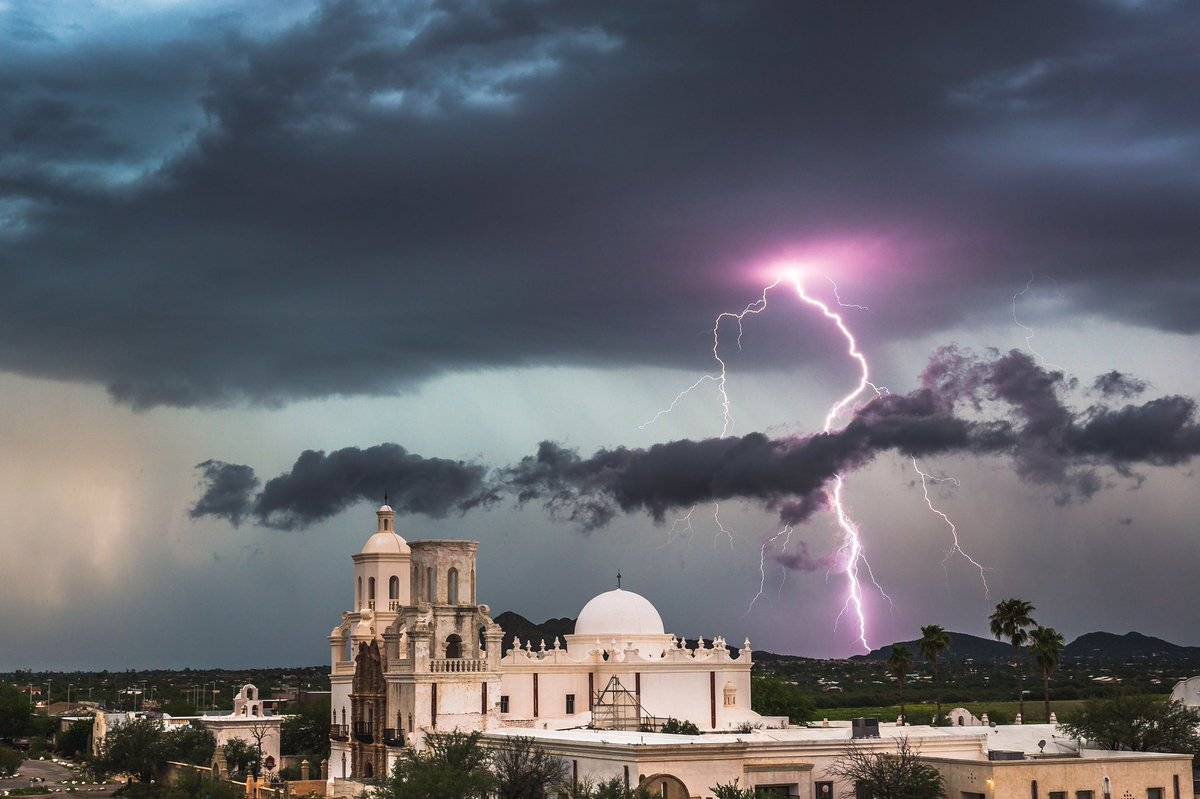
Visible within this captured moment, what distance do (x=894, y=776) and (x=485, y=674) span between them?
24338 mm

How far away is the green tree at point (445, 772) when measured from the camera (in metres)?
54.4

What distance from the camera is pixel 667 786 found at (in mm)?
52312

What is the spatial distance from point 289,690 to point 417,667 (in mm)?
120324

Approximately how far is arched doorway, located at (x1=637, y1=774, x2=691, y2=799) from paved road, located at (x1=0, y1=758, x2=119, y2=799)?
5263cm

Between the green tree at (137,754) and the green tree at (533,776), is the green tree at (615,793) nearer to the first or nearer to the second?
the green tree at (533,776)

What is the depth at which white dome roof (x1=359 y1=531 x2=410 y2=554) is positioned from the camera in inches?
3305

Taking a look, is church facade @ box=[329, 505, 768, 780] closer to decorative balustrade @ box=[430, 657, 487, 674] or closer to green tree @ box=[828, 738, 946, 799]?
decorative balustrade @ box=[430, 657, 487, 674]

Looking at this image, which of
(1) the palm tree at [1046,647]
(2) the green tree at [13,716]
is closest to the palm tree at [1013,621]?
(1) the palm tree at [1046,647]

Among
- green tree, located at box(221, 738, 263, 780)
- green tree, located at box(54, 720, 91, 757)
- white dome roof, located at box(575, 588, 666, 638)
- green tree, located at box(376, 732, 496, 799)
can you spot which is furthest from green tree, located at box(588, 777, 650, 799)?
green tree, located at box(54, 720, 91, 757)

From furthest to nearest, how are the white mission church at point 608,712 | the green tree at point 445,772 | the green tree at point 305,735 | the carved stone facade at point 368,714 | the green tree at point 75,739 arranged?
the green tree at point 75,739, the green tree at point 305,735, the carved stone facade at point 368,714, the green tree at point 445,772, the white mission church at point 608,712

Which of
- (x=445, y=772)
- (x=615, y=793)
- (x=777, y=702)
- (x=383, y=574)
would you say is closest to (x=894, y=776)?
(x=615, y=793)

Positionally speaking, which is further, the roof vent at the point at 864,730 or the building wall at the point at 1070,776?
the roof vent at the point at 864,730

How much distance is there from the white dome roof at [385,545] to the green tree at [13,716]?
239 feet

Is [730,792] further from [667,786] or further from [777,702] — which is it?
[777,702]
